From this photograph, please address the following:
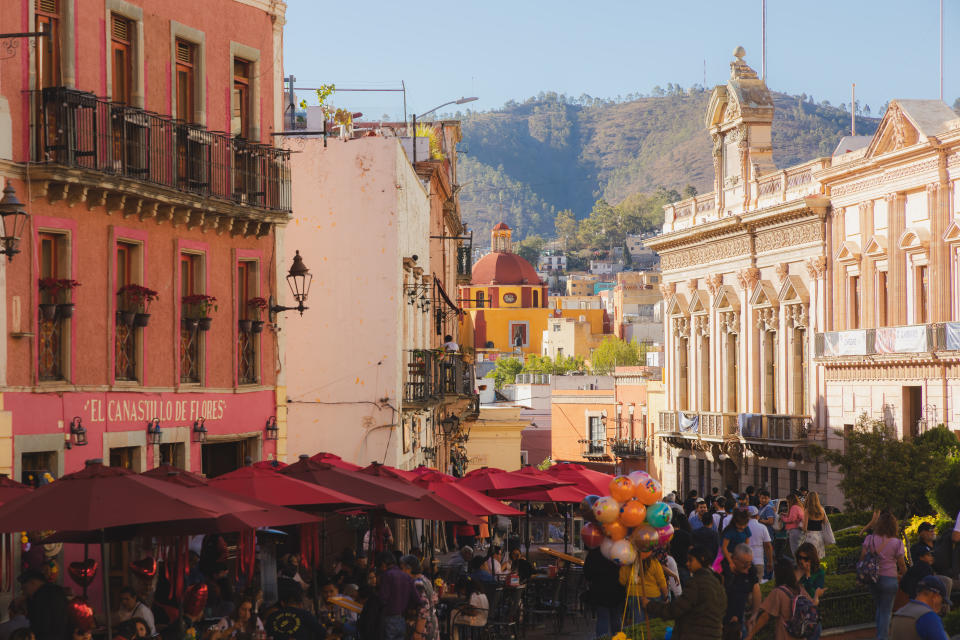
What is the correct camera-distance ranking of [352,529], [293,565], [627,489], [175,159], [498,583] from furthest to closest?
[352,529] → [175,159] → [498,583] → [293,565] → [627,489]

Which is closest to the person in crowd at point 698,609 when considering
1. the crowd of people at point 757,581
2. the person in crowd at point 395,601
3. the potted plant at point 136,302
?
the crowd of people at point 757,581

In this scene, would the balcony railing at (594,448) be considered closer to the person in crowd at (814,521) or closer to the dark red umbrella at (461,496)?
the dark red umbrella at (461,496)

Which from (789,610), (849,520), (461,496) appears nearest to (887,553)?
(789,610)

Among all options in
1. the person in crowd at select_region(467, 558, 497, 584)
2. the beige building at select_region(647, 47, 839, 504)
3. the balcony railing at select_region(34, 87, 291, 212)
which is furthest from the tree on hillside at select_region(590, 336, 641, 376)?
the person in crowd at select_region(467, 558, 497, 584)

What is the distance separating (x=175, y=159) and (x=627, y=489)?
9.21 m

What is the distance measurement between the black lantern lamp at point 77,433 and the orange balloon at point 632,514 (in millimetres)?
7258

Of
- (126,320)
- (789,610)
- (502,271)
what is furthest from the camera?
(502,271)

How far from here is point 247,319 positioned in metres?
24.5

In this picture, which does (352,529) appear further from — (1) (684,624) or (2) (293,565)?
(1) (684,624)

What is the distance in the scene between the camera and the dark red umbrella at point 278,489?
1659 centimetres

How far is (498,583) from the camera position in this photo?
20.2 m

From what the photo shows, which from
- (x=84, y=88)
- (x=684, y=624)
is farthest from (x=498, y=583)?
(x=84, y=88)

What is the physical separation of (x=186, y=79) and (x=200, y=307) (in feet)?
11.8

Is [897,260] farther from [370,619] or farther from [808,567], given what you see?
[370,619]
